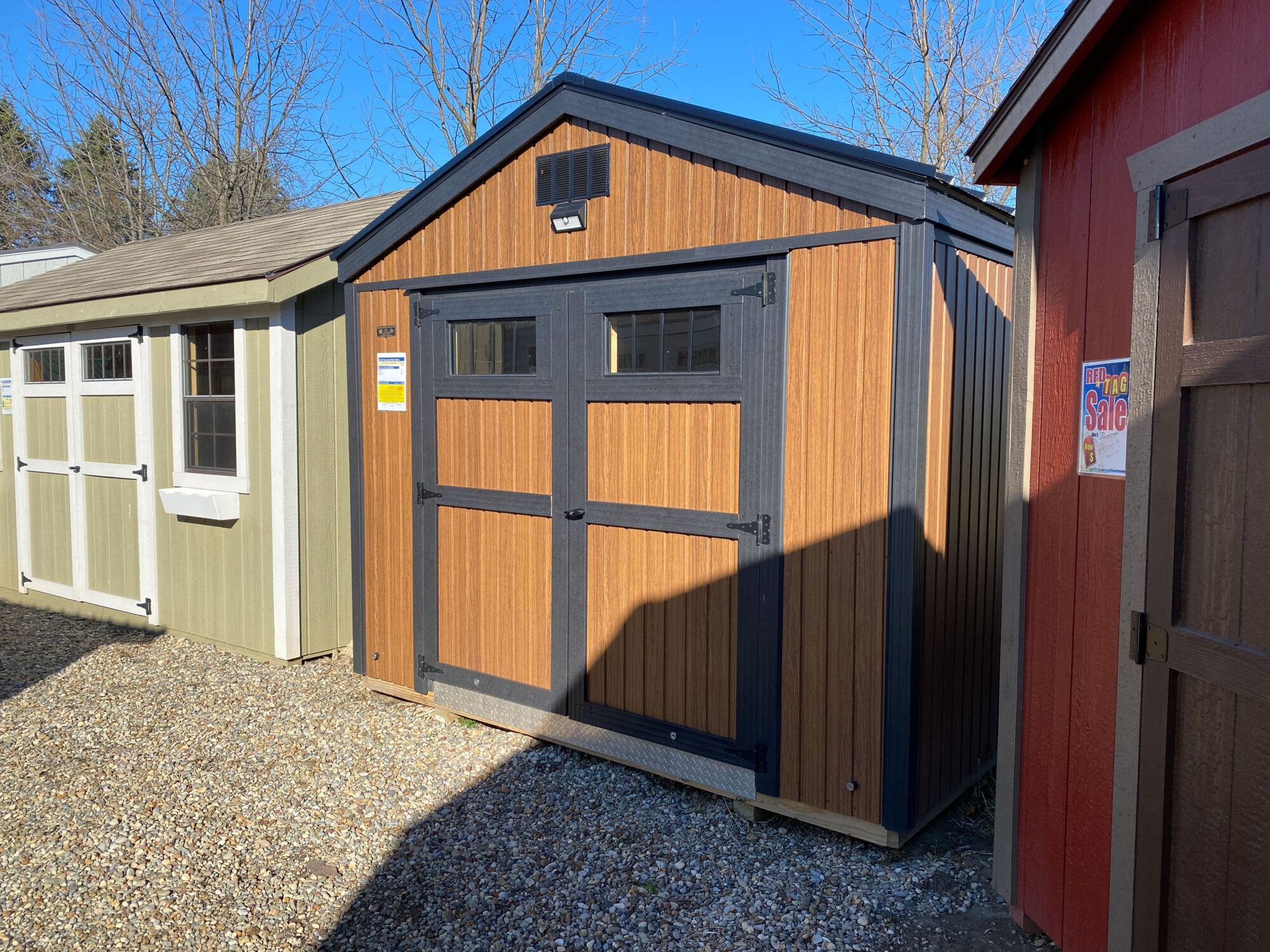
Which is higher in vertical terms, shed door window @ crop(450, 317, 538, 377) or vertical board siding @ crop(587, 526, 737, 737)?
shed door window @ crop(450, 317, 538, 377)

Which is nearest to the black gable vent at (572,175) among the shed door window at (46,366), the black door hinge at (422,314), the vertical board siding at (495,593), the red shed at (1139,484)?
the black door hinge at (422,314)

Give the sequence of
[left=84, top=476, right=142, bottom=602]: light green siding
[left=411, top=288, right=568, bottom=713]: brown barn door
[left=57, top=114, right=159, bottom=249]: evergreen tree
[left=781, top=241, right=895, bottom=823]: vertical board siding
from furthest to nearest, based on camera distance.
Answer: [left=57, top=114, right=159, bottom=249]: evergreen tree, [left=84, top=476, right=142, bottom=602]: light green siding, [left=411, top=288, right=568, bottom=713]: brown barn door, [left=781, top=241, right=895, bottom=823]: vertical board siding

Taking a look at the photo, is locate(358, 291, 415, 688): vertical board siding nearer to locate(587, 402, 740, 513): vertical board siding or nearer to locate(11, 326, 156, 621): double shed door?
locate(587, 402, 740, 513): vertical board siding

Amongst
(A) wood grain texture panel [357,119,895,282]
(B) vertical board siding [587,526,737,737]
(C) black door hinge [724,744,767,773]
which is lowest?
(C) black door hinge [724,744,767,773]

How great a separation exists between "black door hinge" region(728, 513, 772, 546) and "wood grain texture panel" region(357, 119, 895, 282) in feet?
3.83

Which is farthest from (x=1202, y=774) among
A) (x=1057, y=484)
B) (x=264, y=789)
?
(x=264, y=789)

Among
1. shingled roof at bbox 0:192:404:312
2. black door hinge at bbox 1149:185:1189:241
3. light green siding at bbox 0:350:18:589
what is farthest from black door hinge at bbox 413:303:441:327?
light green siding at bbox 0:350:18:589

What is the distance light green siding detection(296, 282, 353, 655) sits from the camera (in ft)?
19.4

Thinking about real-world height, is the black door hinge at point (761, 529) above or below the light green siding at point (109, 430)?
below

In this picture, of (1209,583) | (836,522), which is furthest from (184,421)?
(1209,583)

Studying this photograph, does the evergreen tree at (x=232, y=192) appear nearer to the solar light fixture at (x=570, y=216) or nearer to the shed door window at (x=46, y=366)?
the shed door window at (x=46, y=366)

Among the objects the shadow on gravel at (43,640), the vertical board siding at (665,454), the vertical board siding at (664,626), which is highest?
the vertical board siding at (665,454)

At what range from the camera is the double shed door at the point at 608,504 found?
3713 mm

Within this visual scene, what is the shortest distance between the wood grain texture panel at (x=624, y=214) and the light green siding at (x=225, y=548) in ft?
5.36
